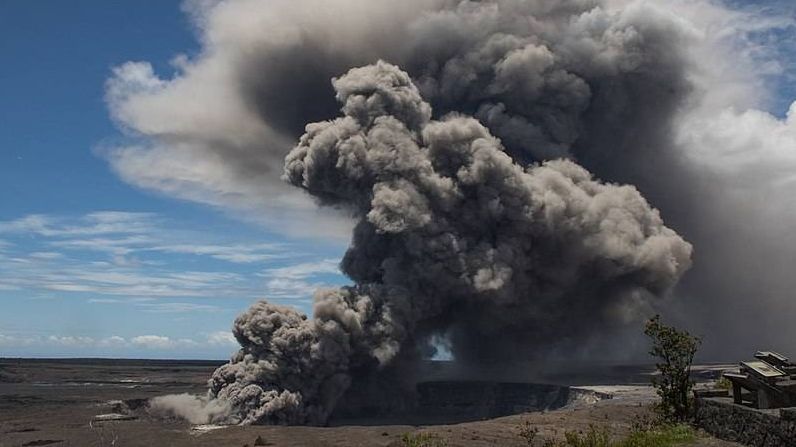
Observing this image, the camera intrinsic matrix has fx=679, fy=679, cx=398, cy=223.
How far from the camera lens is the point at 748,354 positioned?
113 m

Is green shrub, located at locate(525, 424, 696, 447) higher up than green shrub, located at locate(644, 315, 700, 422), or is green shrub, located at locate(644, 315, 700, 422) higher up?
green shrub, located at locate(644, 315, 700, 422)

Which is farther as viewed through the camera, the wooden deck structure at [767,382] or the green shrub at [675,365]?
the green shrub at [675,365]

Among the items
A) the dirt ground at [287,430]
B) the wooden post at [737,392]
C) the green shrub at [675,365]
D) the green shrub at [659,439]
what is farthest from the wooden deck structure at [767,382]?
the dirt ground at [287,430]

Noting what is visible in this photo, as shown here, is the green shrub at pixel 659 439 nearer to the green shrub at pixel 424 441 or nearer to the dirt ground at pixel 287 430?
the dirt ground at pixel 287 430

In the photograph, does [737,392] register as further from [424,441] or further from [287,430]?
[287,430]

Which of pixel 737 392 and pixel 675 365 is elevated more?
pixel 675 365

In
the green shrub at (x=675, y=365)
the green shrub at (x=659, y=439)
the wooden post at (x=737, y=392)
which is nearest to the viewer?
the wooden post at (x=737, y=392)

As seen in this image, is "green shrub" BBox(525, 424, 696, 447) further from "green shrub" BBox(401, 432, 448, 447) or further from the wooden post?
"green shrub" BBox(401, 432, 448, 447)

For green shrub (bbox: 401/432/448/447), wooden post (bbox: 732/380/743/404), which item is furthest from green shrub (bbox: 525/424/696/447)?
green shrub (bbox: 401/432/448/447)

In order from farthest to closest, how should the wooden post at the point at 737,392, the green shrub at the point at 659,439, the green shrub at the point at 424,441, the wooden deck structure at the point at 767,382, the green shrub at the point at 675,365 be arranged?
the green shrub at the point at 424,441 < the green shrub at the point at 675,365 < the green shrub at the point at 659,439 < the wooden post at the point at 737,392 < the wooden deck structure at the point at 767,382

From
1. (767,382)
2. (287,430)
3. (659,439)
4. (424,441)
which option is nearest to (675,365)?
(659,439)

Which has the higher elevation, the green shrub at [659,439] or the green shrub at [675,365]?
the green shrub at [675,365]

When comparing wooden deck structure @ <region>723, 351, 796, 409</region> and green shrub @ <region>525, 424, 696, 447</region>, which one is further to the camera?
green shrub @ <region>525, 424, 696, 447</region>

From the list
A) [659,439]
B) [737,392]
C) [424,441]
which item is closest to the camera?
[737,392]
